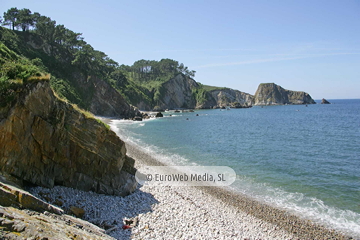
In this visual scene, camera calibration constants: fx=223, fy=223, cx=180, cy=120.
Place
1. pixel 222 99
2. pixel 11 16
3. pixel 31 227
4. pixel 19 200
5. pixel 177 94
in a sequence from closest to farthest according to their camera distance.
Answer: pixel 31 227, pixel 19 200, pixel 11 16, pixel 177 94, pixel 222 99

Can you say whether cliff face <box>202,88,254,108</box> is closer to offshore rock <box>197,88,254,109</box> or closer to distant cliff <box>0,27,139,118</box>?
offshore rock <box>197,88,254,109</box>

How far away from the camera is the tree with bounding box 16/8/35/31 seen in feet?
247

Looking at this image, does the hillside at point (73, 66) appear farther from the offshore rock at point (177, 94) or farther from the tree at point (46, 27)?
the offshore rock at point (177, 94)

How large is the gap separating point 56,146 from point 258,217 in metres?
13.5

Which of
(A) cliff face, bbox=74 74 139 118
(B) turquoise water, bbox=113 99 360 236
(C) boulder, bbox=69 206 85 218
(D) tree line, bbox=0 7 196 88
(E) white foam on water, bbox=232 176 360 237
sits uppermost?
(D) tree line, bbox=0 7 196 88

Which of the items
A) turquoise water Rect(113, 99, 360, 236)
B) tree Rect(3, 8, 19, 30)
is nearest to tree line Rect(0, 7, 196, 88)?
tree Rect(3, 8, 19, 30)

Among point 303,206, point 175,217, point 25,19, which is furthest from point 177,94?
point 175,217

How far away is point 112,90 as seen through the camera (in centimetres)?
8562

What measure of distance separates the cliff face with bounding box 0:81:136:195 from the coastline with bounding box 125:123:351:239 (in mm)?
3968

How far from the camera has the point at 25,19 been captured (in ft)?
249

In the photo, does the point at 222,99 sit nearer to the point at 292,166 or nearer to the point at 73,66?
the point at 73,66

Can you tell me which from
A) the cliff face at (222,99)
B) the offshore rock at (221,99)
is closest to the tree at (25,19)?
the offshore rock at (221,99)

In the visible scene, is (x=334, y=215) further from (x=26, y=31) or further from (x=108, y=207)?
(x=26, y=31)

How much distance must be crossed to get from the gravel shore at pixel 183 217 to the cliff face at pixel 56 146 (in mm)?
813
